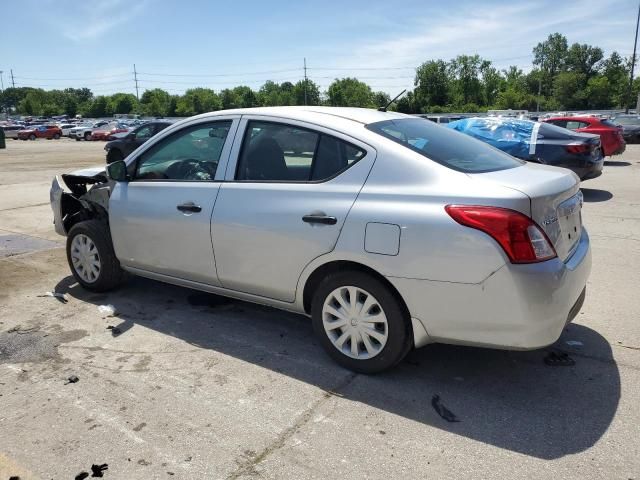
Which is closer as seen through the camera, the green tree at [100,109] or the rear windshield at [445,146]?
the rear windshield at [445,146]

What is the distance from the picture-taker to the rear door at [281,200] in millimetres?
3383

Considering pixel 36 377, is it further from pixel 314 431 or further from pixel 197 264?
pixel 314 431

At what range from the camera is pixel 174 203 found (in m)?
4.16

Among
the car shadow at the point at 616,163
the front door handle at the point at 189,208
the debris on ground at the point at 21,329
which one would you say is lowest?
the car shadow at the point at 616,163

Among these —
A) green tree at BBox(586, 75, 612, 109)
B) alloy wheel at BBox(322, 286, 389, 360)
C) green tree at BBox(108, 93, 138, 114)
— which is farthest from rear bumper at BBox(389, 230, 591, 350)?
green tree at BBox(108, 93, 138, 114)

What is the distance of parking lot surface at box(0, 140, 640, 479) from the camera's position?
2639mm

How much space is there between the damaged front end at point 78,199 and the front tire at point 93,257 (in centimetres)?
25

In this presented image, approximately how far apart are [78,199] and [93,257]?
0.82 metres

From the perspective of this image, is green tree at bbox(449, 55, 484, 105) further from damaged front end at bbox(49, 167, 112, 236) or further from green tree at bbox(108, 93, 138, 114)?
damaged front end at bbox(49, 167, 112, 236)

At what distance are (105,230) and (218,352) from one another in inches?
73.3

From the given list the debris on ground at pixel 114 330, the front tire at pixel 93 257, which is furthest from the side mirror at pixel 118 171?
the debris on ground at pixel 114 330

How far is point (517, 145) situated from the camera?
1062 cm

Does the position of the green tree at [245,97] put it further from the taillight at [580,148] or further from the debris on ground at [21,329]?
the debris on ground at [21,329]

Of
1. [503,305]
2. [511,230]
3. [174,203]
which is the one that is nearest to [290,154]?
[174,203]
